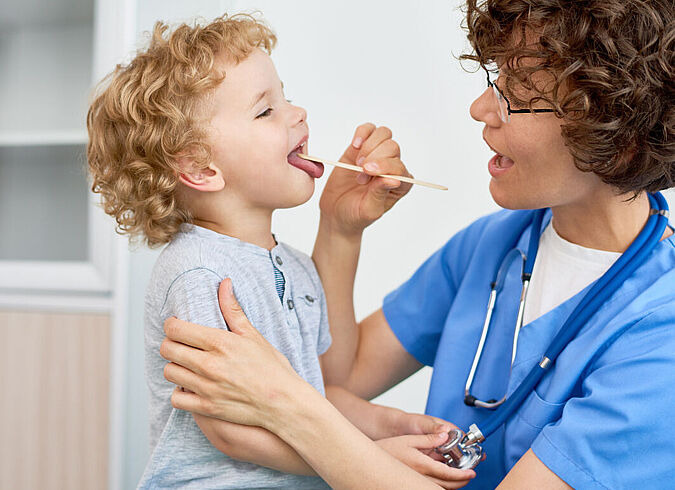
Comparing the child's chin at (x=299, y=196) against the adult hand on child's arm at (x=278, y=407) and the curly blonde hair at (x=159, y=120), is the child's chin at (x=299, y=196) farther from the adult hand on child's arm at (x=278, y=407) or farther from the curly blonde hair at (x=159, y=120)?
the adult hand on child's arm at (x=278, y=407)

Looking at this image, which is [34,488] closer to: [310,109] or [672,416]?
[310,109]

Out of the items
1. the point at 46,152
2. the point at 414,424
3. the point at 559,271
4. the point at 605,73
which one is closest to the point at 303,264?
the point at 414,424

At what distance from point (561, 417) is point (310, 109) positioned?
4.55 feet

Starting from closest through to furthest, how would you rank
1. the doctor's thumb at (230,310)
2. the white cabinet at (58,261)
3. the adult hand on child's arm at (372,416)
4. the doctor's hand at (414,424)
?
the doctor's thumb at (230,310) → the doctor's hand at (414,424) → the adult hand on child's arm at (372,416) → the white cabinet at (58,261)

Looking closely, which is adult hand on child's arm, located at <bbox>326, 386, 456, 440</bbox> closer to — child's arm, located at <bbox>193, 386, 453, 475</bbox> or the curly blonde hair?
child's arm, located at <bbox>193, 386, 453, 475</bbox>

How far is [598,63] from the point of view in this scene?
923 mm

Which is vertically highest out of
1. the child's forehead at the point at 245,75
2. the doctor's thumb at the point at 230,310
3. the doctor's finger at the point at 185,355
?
the child's forehead at the point at 245,75

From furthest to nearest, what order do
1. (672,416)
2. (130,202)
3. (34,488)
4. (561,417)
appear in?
(34,488)
(130,202)
(561,417)
(672,416)

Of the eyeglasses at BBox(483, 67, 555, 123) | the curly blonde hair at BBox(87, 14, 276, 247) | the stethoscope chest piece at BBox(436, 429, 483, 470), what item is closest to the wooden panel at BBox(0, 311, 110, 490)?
the curly blonde hair at BBox(87, 14, 276, 247)

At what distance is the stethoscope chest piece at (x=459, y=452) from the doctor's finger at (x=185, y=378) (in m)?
0.39

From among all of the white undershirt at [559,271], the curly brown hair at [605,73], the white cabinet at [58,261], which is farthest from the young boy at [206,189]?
the white cabinet at [58,261]

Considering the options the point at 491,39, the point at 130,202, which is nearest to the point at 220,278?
the point at 130,202

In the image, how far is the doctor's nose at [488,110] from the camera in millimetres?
1068

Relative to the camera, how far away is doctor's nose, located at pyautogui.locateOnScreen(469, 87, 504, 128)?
3.51ft
